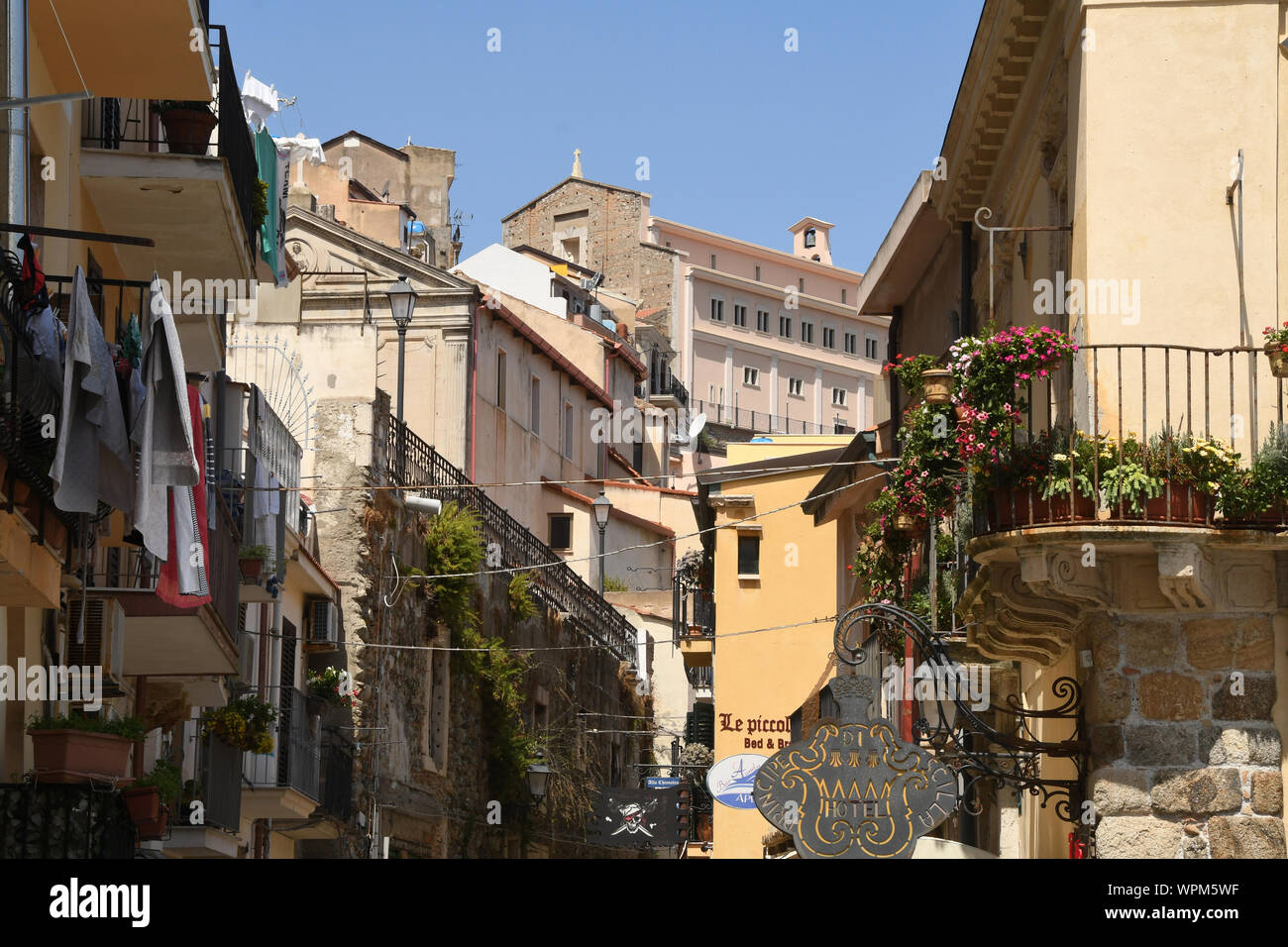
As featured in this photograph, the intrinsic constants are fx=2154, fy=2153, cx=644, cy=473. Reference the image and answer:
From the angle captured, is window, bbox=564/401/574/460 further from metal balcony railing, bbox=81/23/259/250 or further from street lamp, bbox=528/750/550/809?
metal balcony railing, bbox=81/23/259/250

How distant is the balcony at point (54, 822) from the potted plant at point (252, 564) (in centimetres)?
933

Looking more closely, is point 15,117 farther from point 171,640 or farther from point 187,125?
point 171,640

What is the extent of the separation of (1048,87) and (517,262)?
45.2 m

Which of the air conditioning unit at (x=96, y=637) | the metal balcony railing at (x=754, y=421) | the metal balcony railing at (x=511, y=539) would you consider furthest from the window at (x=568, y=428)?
the air conditioning unit at (x=96, y=637)

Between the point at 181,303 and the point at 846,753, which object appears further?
the point at 181,303

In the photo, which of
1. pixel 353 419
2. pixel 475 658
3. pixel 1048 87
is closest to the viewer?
pixel 1048 87

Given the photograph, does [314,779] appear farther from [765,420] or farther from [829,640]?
[765,420]

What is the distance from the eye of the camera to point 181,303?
19125 millimetres

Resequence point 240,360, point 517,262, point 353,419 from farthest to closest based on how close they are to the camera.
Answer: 1. point 517,262
2. point 240,360
3. point 353,419

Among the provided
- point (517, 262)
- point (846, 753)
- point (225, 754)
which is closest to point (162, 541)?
point (846, 753)

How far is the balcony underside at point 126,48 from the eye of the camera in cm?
1511

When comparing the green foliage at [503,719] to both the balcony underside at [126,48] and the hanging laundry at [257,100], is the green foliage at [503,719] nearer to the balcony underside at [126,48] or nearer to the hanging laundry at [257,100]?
the hanging laundry at [257,100]

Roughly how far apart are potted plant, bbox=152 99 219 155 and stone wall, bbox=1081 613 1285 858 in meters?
8.29

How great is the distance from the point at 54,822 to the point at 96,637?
4.24 m
